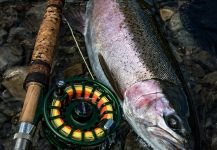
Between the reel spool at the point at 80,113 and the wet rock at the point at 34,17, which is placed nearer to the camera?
the reel spool at the point at 80,113

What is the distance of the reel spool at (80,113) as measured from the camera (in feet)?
9.02

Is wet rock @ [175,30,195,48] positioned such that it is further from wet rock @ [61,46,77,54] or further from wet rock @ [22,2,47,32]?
wet rock @ [22,2,47,32]

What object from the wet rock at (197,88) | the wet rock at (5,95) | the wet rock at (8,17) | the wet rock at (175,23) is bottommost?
the wet rock at (197,88)

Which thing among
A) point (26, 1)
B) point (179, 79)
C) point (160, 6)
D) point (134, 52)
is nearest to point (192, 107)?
point (179, 79)

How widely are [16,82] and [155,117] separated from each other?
1.32 meters

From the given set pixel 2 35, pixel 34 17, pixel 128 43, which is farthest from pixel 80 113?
pixel 34 17

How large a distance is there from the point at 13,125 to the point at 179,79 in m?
1.44

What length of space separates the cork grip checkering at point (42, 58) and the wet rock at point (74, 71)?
407 millimetres

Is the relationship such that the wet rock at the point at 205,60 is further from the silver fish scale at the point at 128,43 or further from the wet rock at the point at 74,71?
the wet rock at the point at 74,71

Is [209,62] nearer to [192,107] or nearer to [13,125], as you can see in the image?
[192,107]

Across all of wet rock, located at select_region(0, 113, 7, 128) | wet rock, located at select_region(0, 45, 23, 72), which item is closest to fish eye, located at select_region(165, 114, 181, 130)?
wet rock, located at select_region(0, 113, 7, 128)

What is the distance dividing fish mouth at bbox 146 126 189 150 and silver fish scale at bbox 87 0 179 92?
47cm

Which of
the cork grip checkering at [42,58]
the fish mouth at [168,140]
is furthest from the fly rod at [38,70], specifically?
the fish mouth at [168,140]

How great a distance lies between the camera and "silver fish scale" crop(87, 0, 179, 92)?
3.08 meters
